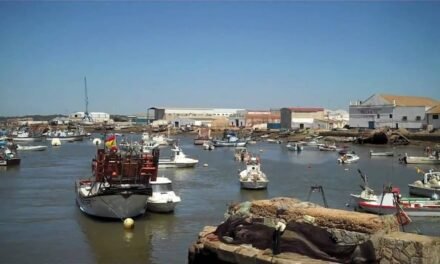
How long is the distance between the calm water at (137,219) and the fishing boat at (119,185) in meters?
0.59

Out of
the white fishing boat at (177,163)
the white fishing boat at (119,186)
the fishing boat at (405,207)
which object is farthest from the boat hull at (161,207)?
the white fishing boat at (177,163)

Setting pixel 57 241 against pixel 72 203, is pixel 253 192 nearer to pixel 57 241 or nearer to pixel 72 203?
pixel 72 203

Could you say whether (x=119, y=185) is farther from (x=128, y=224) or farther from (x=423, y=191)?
(x=423, y=191)

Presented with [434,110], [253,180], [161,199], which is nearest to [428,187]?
[253,180]

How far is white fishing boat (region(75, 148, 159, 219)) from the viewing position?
2262cm

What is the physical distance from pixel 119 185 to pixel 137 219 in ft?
5.95

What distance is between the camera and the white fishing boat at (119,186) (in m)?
22.6

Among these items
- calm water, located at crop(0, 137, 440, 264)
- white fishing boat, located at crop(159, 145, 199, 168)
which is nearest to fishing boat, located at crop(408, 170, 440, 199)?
calm water, located at crop(0, 137, 440, 264)

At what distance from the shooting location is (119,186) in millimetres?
23078

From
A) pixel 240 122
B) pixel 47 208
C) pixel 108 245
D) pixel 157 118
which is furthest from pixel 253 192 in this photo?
pixel 157 118

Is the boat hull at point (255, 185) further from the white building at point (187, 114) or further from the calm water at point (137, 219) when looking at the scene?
the white building at point (187, 114)

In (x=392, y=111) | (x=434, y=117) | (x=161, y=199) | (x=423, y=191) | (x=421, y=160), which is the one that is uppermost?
(x=392, y=111)

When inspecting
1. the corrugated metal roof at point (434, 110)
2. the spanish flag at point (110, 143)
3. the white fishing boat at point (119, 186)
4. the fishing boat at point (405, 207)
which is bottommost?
the fishing boat at point (405, 207)

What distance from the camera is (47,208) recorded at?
1079 inches
